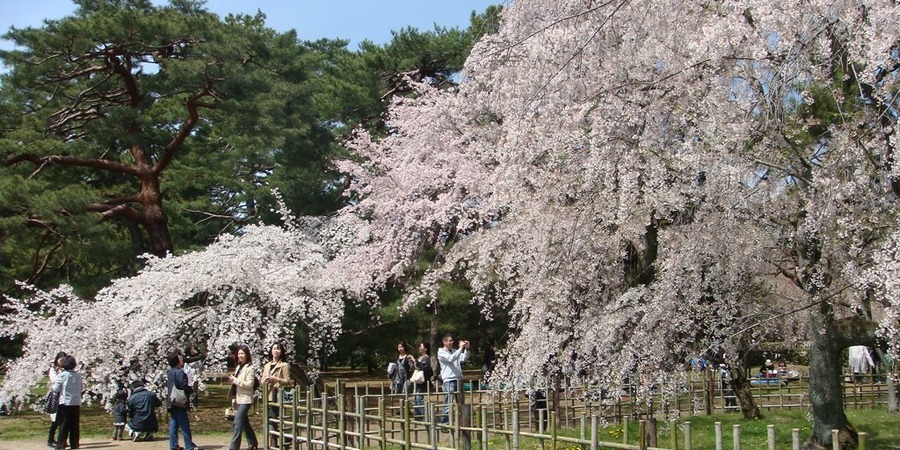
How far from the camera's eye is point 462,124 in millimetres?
16891

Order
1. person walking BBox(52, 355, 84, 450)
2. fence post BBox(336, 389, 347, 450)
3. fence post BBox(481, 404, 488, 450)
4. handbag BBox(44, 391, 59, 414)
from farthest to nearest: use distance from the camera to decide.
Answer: handbag BBox(44, 391, 59, 414) → person walking BBox(52, 355, 84, 450) → fence post BBox(336, 389, 347, 450) → fence post BBox(481, 404, 488, 450)

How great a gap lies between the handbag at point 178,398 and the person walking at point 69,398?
1279 mm

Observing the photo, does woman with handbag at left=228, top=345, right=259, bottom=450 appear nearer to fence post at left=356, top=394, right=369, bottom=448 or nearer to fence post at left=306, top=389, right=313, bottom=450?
fence post at left=306, top=389, right=313, bottom=450

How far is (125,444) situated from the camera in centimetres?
1167

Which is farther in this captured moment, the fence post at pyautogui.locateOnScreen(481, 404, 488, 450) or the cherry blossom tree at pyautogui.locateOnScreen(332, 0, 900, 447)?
the cherry blossom tree at pyautogui.locateOnScreen(332, 0, 900, 447)

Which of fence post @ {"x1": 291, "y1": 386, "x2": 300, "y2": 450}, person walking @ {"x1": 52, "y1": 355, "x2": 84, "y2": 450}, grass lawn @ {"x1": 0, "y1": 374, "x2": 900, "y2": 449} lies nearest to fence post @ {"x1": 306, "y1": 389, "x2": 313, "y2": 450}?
fence post @ {"x1": 291, "y1": 386, "x2": 300, "y2": 450}

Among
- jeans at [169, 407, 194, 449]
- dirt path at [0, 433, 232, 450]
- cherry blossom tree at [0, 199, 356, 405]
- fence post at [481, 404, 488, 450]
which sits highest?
cherry blossom tree at [0, 199, 356, 405]

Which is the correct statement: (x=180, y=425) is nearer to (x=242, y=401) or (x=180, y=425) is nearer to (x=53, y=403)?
(x=242, y=401)

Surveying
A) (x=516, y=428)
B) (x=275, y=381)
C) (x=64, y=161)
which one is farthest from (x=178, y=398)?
(x=64, y=161)

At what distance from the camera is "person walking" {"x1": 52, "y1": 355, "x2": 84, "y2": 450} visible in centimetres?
1015

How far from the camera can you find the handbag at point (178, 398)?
9992 mm

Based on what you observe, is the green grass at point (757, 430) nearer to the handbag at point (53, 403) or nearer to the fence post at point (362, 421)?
the fence post at point (362, 421)

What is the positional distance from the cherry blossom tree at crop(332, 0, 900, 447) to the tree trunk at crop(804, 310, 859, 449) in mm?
19

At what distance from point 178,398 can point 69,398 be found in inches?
55.6
